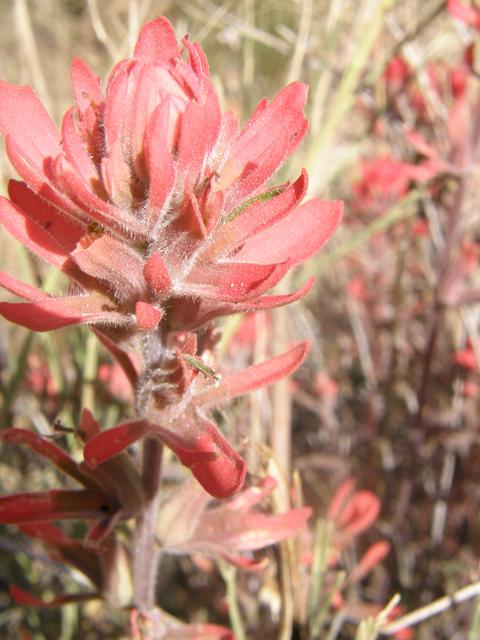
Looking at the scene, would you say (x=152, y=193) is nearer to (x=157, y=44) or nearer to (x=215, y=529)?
(x=157, y=44)

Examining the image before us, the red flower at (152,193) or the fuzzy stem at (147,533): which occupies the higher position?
the red flower at (152,193)

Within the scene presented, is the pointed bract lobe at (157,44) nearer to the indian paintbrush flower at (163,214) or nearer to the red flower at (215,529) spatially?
the indian paintbrush flower at (163,214)

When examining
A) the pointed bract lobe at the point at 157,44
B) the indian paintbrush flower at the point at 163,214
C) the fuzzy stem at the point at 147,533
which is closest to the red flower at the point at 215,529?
the fuzzy stem at the point at 147,533

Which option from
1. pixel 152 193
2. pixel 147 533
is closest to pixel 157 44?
pixel 152 193

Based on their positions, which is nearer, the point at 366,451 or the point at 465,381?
the point at 465,381

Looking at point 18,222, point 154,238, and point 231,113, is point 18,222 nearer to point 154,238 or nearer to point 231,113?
point 154,238

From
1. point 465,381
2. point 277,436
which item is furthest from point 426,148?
point 277,436

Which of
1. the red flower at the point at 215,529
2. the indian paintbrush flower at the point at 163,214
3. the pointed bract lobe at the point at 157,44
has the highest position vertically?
the pointed bract lobe at the point at 157,44
